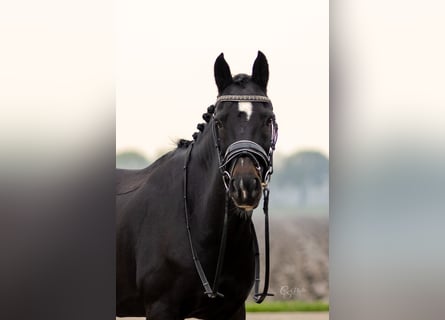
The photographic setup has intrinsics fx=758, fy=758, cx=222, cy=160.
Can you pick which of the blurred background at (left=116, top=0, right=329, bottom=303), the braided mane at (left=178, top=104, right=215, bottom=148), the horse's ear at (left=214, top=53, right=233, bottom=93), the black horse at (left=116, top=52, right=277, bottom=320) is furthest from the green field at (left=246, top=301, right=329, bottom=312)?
the horse's ear at (left=214, top=53, right=233, bottom=93)

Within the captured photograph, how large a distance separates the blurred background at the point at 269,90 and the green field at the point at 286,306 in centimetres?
3

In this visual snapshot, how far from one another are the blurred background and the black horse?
21 centimetres

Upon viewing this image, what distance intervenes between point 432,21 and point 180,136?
53.3 inches

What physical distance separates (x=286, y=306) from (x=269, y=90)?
1066mm

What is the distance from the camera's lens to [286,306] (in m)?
3.74

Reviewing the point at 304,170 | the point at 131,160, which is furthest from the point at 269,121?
the point at 131,160

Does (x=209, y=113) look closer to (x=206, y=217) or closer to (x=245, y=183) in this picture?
(x=206, y=217)

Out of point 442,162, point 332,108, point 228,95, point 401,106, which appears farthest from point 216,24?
point 442,162

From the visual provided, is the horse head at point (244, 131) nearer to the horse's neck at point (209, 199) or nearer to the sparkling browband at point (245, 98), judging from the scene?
the sparkling browband at point (245, 98)

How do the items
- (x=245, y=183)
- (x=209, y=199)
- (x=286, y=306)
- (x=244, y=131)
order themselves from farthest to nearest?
(x=286, y=306), (x=209, y=199), (x=244, y=131), (x=245, y=183)

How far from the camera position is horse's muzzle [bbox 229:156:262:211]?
9.59 feet

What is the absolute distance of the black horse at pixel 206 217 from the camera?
121 inches

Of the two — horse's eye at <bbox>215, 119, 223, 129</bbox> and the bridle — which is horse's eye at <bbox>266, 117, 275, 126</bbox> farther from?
horse's eye at <bbox>215, 119, 223, 129</bbox>

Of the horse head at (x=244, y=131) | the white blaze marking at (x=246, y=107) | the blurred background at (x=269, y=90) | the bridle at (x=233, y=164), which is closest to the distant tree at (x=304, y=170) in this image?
the blurred background at (x=269, y=90)
